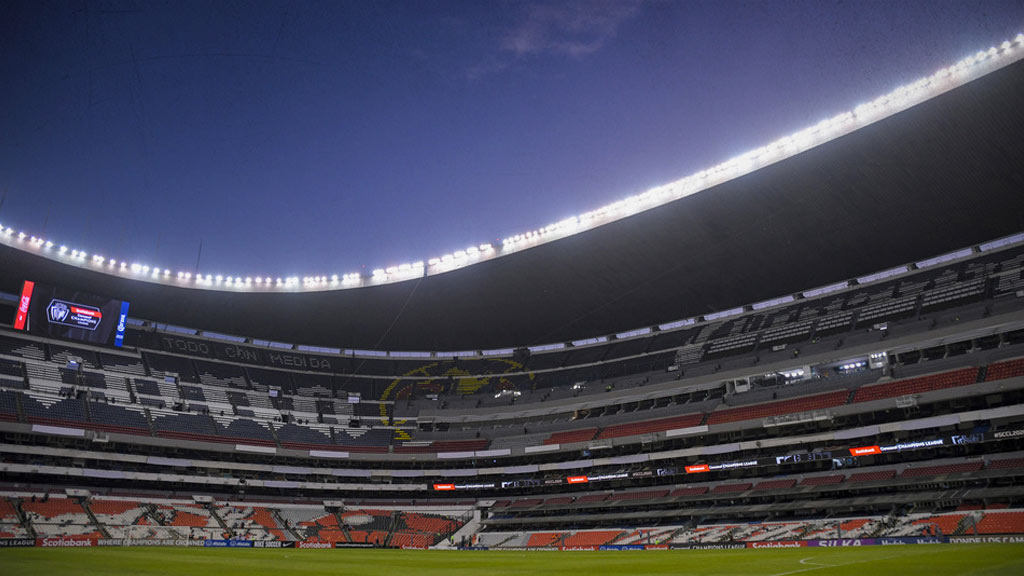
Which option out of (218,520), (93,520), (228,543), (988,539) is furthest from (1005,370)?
A: (93,520)

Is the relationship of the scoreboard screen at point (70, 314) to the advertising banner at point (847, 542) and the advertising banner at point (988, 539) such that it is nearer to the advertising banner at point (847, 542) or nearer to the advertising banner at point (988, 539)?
the advertising banner at point (847, 542)

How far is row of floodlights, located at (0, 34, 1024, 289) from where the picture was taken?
971 inches

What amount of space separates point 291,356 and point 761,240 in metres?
40.7

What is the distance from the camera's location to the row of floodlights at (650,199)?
2466 centimetres

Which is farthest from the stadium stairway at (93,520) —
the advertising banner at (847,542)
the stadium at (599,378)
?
the advertising banner at (847,542)

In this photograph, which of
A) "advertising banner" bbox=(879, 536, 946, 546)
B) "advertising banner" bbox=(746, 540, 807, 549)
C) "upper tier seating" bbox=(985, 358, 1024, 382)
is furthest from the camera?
"upper tier seating" bbox=(985, 358, 1024, 382)

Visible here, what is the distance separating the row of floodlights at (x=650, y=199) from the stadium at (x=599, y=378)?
0.55 feet

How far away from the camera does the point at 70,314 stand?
3856 centimetres

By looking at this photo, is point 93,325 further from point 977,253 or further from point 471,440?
point 977,253

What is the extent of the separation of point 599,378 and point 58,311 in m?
38.9

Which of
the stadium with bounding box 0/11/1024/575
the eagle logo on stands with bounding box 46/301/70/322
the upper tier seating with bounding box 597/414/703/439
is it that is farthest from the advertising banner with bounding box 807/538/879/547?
the eagle logo on stands with bounding box 46/301/70/322

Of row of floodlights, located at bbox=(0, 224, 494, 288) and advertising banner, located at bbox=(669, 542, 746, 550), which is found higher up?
row of floodlights, located at bbox=(0, 224, 494, 288)

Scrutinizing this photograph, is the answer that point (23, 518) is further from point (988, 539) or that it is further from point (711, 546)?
point (988, 539)

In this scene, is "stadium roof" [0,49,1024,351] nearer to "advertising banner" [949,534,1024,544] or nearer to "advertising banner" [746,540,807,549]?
"advertising banner" [949,534,1024,544]
